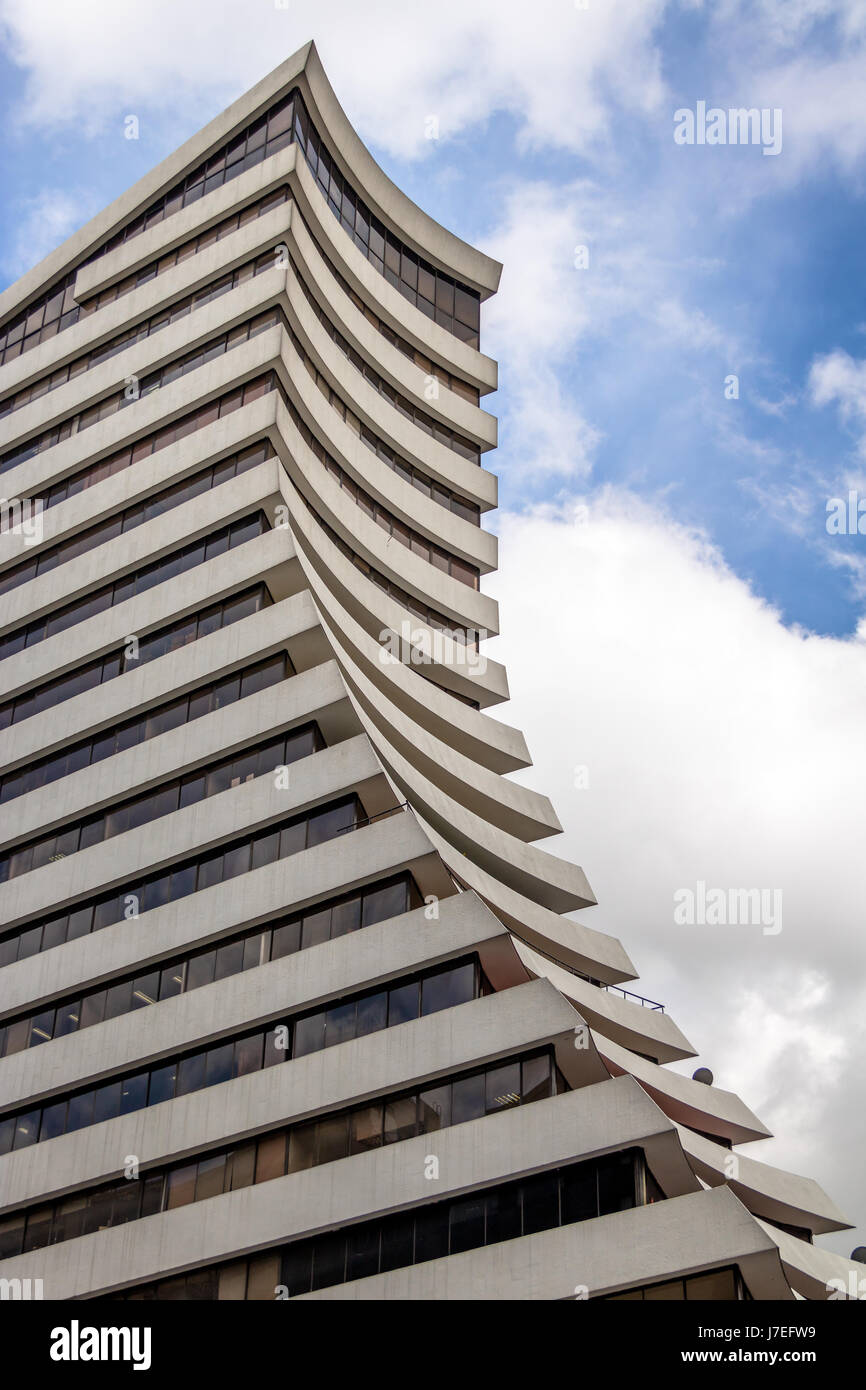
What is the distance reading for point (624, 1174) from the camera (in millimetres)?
34031

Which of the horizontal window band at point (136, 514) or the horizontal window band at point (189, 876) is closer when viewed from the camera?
the horizontal window band at point (189, 876)

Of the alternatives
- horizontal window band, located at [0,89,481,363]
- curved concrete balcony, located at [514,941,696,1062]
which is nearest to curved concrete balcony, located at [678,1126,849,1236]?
curved concrete balcony, located at [514,941,696,1062]

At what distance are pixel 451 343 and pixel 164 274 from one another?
15181 millimetres

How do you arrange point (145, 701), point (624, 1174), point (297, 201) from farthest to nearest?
point (297, 201) → point (145, 701) → point (624, 1174)

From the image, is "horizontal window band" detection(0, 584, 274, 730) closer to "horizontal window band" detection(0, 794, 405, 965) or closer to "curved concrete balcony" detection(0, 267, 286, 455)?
"horizontal window band" detection(0, 794, 405, 965)

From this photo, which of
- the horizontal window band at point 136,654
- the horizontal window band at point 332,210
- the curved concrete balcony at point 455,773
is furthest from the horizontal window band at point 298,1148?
the horizontal window band at point 332,210

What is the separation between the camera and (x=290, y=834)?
139 feet

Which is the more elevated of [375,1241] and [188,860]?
[188,860]

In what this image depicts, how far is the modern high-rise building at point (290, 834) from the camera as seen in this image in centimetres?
3550

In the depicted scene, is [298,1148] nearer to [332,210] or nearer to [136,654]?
[136,654]

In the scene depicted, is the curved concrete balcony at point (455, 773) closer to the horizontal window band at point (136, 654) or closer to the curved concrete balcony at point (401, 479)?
the horizontal window band at point (136, 654)

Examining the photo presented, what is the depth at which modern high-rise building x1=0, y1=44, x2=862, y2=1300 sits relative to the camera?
35500 millimetres
